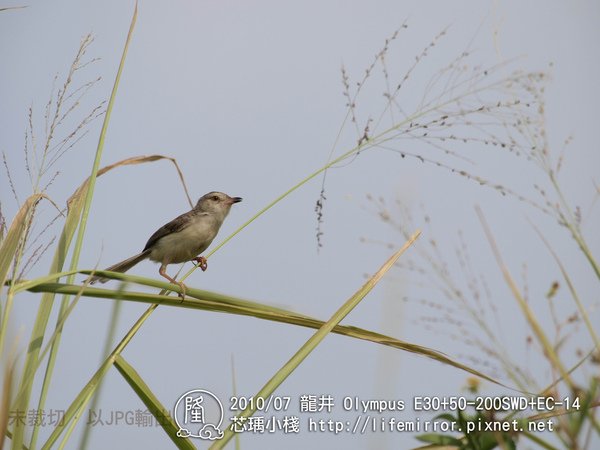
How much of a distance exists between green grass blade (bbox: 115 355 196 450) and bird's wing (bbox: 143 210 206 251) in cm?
276

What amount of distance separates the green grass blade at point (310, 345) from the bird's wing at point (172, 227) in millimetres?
2665

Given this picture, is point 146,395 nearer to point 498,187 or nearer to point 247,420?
point 247,420

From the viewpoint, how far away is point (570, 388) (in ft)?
4.43

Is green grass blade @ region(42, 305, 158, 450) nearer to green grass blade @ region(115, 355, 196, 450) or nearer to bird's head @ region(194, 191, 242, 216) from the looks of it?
green grass blade @ region(115, 355, 196, 450)

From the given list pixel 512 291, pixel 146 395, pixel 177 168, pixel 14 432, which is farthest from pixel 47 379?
pixel 177 168

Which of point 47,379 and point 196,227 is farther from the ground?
point 196,227

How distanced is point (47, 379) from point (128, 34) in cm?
137

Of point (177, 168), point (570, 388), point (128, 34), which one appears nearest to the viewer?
point (570, 388)

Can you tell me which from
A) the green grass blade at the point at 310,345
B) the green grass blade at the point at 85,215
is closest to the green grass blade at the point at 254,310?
the green grass blade at the point at 310,345

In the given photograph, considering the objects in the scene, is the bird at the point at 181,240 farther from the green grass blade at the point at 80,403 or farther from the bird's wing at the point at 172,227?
the green grass blade at the point at 80,403

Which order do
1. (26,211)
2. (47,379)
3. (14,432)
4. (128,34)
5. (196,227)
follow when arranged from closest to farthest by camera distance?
(14,432) → (47,379) → (26,211) → (128,34) → (196,227)

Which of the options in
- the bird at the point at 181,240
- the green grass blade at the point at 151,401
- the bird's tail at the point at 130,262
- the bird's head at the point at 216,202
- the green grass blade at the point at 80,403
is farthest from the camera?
the bird's head at the point at 216,202

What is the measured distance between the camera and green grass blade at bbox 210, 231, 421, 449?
1.92 metres

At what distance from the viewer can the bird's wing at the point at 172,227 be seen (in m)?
4.96
